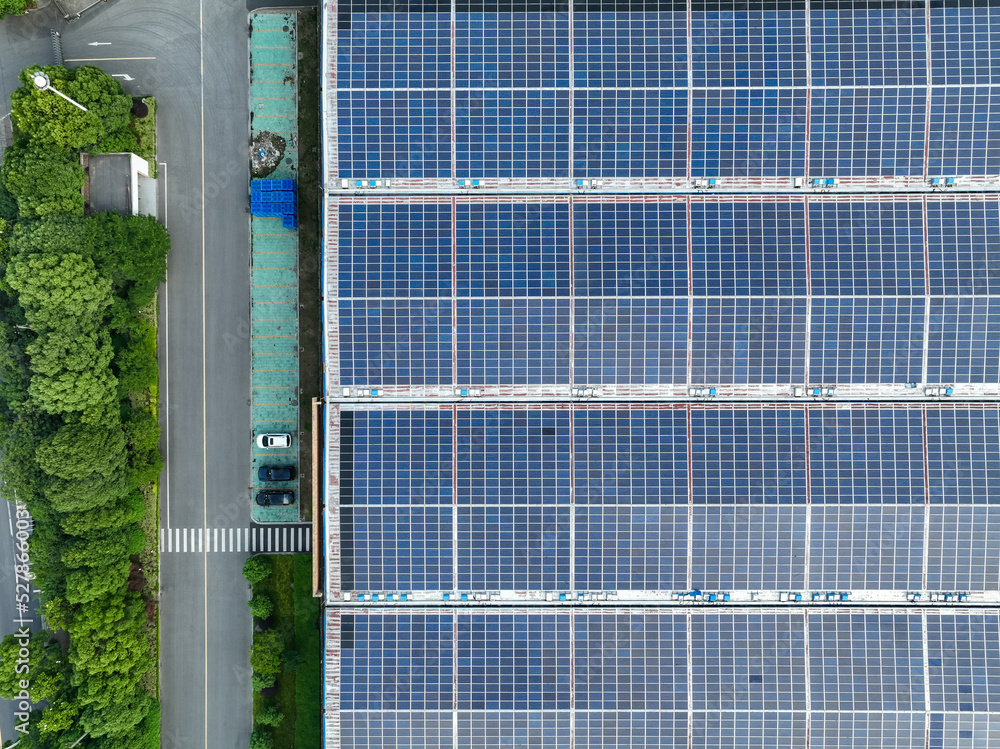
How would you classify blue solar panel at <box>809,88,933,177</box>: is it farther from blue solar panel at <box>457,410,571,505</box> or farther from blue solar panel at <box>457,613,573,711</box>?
blue solar panel at <box>457,613,573,711</box>

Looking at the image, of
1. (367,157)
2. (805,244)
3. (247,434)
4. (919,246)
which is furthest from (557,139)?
(247,434)

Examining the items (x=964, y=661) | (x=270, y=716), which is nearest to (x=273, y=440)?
(x=270, y=716)

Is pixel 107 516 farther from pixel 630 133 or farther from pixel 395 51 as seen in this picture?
pixel 630 133

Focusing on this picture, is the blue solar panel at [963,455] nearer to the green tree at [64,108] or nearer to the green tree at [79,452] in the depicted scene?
the green tree at [79,452]

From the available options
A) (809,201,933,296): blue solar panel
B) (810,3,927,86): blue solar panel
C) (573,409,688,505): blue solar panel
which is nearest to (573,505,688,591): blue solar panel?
(573,409,688,505): blue solar panel

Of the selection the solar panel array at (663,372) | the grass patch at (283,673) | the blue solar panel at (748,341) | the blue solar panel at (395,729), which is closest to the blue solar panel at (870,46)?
the solar panel array at (663,372)

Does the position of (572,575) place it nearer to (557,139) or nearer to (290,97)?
(557,139)
